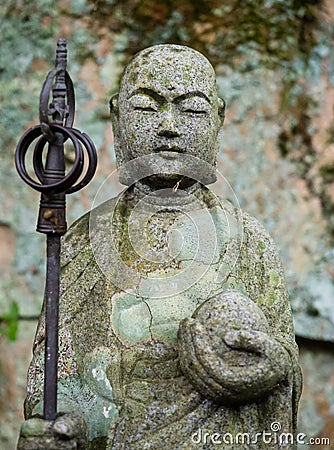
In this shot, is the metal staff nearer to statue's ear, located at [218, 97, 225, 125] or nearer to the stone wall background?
statue's ear, located at [218, 97, 225, 125]

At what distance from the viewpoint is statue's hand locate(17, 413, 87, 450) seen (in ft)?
7.84

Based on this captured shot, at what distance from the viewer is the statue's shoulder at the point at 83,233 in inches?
116

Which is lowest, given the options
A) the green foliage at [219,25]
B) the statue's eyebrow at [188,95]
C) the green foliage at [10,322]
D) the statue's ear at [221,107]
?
the green foliage at [10,322]

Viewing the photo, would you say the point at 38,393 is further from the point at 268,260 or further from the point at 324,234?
the point at 324,234

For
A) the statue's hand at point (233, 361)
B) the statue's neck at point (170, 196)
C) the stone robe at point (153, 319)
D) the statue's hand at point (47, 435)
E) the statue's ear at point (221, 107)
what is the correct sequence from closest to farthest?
the statue's hand at point (47, 435) → the statue's hand at point (233, 361) → the stone robe at point (153, 319) → the statue's neck at point (170, 196) → the statue's ear at point (221, 107)

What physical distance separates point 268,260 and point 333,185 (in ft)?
6.70

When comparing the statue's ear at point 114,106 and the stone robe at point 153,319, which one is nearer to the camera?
the stone robe at point 153,319

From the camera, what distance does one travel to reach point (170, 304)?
9.17 ft

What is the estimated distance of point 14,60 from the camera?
4902 millimetres

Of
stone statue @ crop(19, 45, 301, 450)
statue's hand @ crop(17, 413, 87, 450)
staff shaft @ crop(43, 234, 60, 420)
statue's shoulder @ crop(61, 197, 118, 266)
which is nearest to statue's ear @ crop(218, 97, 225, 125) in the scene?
stone statue @ crop(19, 45, 301, 450)

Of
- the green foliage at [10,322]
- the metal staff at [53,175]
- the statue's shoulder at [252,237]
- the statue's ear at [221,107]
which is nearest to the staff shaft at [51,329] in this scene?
the metal staff at [53,175]

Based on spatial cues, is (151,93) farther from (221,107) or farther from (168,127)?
(221,107)

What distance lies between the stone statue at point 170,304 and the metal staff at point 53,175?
0.16m

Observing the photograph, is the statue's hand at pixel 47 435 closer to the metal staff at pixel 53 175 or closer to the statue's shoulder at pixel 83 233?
the metal staff at pixel 53 175
